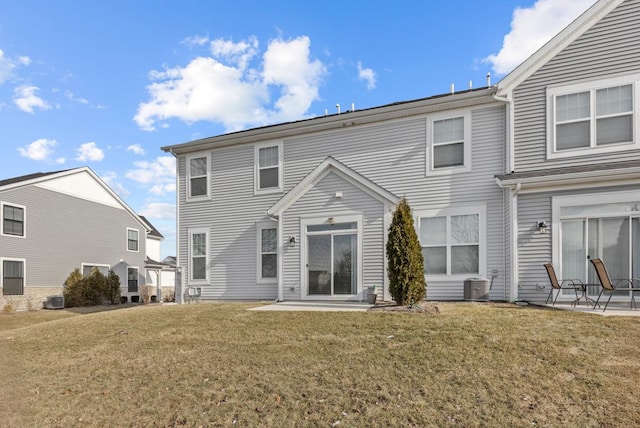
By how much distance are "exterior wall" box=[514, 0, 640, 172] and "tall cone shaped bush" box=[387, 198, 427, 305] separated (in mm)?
4207

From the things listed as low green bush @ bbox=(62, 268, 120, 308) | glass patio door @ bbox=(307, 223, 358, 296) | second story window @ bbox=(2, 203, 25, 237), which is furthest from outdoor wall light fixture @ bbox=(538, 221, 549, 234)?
second story window @ bbox=(2, 203, 25, 237)

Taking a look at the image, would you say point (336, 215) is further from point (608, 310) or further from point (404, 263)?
point (608, 310)

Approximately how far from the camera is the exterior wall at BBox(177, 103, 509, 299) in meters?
11.5

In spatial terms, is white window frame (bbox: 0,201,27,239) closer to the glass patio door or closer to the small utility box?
the glass patio door

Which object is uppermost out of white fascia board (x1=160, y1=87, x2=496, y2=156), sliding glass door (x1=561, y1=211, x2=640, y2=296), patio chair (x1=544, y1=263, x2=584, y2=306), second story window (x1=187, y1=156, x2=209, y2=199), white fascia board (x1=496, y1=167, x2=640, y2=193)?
white fascia board (x1=160, y1=87, x2=496, y2=156)

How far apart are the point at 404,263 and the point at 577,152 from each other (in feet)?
19.2

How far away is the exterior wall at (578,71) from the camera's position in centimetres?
1030

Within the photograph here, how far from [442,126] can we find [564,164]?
3.51m

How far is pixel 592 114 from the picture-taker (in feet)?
34.3

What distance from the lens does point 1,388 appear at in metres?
6.30

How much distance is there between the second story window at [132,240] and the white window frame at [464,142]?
2456 centimetres

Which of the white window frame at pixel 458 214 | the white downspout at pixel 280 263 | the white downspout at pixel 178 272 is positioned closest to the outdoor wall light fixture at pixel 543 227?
the white window frame at pixel 458 214

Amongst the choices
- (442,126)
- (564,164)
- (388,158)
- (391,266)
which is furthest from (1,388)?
(564,164)

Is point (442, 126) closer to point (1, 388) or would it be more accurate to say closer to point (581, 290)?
point (581, 290)
